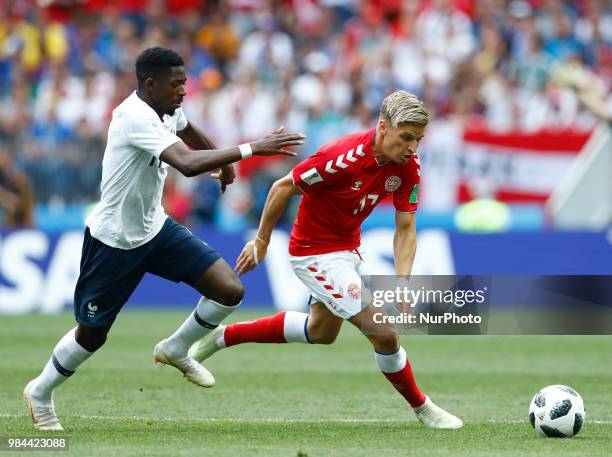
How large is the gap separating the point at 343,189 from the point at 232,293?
0.99 meters

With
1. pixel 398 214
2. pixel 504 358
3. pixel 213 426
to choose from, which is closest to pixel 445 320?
pixel 398 214

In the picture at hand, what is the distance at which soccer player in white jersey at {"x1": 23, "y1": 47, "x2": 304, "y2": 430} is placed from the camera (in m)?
7.65

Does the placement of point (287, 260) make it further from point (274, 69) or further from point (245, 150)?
point (245, 150)

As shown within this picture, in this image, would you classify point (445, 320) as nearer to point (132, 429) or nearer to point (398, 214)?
point (398, 214)

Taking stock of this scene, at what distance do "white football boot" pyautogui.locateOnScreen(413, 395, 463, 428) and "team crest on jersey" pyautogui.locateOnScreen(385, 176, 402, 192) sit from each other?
4.63 feet

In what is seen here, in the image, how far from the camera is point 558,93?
61.6 ft

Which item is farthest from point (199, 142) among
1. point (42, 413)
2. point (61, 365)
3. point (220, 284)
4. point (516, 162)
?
point (516, 162)

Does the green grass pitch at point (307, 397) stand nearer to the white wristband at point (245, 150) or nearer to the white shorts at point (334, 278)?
the white shorts at point (334, 278)

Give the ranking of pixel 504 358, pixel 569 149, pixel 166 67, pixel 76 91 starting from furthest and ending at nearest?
pixel 76 91 → pixel 569 149 → pixel 504 358 → pixel 166 67

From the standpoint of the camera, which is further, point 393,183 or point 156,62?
point 393,183

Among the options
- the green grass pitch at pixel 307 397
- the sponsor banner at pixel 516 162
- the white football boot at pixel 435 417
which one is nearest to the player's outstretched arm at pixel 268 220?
the green grass pitch at pixel 307 397

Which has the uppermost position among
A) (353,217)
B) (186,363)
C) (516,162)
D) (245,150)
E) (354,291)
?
(516,162)

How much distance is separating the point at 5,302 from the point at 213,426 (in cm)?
964

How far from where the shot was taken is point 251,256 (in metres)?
8.03
